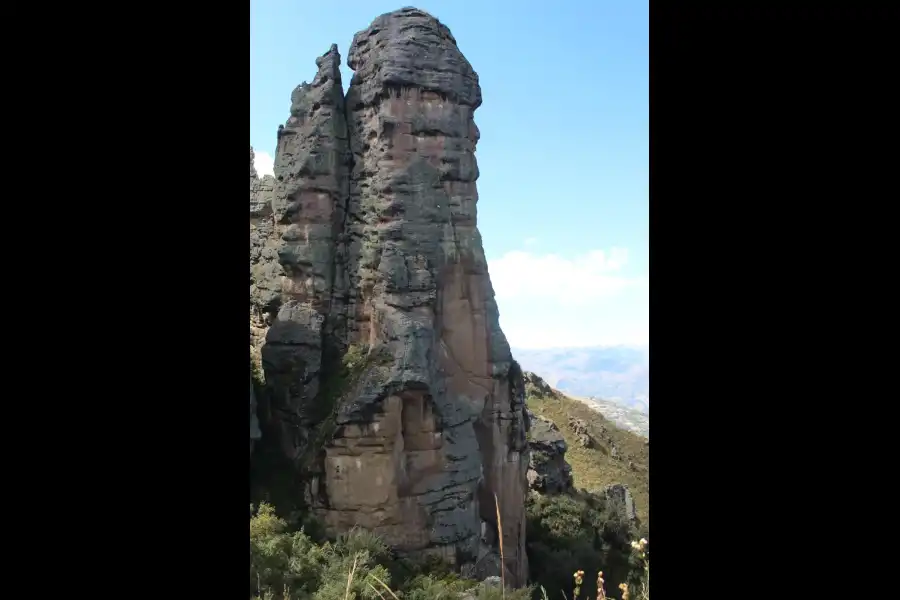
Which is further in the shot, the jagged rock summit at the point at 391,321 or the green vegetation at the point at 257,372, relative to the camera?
the green vegetation at the point at 257,372

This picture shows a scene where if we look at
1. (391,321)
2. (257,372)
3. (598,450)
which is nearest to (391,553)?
(391,321)

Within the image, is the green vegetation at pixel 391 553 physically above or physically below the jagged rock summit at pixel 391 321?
below

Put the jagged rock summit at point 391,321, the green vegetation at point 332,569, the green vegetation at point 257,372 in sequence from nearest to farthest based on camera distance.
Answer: the green vegetation at point 332,569 < the jagged rock summit at point 391,321 < the green vegetation at point 257,372

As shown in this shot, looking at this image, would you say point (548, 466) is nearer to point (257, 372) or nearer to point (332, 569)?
point (257, 372)

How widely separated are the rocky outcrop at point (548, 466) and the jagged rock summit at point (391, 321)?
5138mm

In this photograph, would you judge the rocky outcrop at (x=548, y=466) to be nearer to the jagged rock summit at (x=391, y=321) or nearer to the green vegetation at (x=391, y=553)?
the green vegetation at (x=391, y=553)

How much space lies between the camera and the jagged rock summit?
13.9m

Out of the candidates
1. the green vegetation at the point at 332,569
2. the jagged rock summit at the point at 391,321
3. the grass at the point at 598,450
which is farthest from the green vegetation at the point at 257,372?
the grass at the point at 598,450

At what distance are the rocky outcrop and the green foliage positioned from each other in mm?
551

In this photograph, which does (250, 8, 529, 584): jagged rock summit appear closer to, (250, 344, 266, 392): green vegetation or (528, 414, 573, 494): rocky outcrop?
(250, 344, 266, 392): green vegetation

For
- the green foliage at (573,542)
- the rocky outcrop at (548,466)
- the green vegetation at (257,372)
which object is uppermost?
the green vegetation at (257,372)

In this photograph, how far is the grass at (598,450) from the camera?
2756 cm
